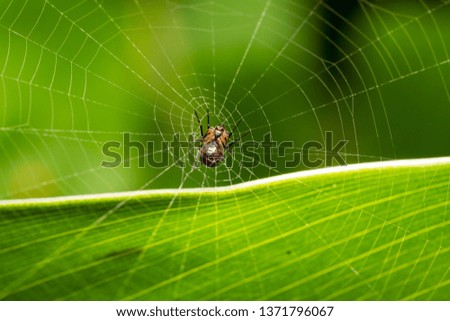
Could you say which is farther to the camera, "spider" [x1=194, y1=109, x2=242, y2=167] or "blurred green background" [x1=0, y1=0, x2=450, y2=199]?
"spider" [x1=194, y1=109, x2=242, y2=167]

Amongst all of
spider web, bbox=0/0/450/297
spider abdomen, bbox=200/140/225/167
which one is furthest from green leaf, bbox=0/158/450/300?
spider abdomen, bbox=200/140/225/167

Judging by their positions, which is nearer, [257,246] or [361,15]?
[257,246]

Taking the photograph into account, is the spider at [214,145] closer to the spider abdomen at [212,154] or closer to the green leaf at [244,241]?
the spider abdomen at [212,154]

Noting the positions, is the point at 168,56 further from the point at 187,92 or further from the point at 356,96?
the point at 356,96

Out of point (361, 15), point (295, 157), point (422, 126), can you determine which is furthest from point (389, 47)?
point (295, 157)

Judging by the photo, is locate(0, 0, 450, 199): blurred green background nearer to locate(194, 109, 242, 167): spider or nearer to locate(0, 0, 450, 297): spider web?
locate(0, 0, 450, 297): spider web
